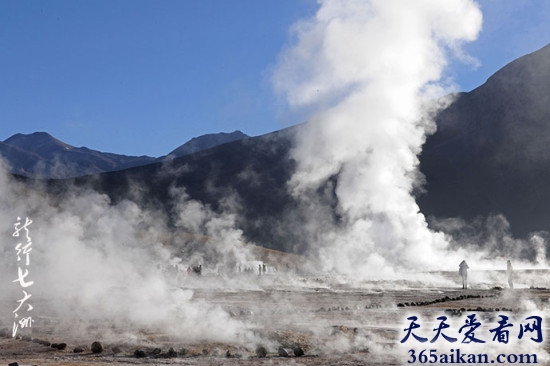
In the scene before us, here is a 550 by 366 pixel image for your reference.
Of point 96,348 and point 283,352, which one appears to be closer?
point 283,352

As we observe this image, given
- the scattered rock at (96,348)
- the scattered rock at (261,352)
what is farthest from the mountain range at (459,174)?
the scattered rock at (261,352)

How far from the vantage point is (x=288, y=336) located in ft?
51.7

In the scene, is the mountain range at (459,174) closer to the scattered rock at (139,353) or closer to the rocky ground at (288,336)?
the rocky ground at (288,336)

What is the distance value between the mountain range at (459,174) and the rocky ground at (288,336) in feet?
207

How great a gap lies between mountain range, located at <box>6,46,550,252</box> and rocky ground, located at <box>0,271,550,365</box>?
63.0 metres

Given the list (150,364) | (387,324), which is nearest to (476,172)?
(387,324)

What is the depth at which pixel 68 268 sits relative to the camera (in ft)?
108

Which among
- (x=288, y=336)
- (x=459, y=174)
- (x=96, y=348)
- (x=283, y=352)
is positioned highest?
(x=459, y=174)

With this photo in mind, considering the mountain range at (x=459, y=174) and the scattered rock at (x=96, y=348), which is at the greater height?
the mountain range at (x=459, y=174)

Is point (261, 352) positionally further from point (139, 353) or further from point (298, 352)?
point (139, 353)

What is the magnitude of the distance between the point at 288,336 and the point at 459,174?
99.3 metres

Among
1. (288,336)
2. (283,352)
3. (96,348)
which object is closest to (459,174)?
(288,336)

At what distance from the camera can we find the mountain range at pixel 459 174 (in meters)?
95.4

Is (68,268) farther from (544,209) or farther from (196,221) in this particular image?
(544,209)
